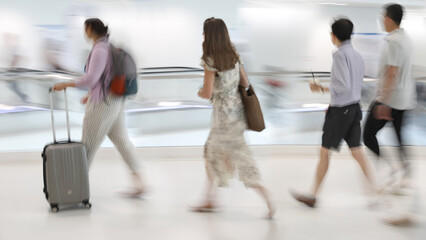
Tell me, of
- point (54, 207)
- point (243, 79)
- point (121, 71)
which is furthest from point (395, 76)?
point (54, 207)

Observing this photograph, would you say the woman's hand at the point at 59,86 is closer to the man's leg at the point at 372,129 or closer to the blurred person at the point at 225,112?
the blurred person at the point at 225,112

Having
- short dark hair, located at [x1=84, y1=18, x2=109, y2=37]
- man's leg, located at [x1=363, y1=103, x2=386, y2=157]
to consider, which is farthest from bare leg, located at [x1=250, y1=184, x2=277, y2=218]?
short dark hair, located at [x1=84, y1=18, x2=109, y2=37]

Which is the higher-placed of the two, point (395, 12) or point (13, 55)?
point (395, 12)

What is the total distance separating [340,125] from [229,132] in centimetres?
82

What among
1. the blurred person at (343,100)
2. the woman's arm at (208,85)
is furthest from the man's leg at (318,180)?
the woman's arm at (208,85)

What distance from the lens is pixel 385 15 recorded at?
354 centimetres

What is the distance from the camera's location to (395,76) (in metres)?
3.43

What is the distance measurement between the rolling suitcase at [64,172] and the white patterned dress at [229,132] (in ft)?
3.22

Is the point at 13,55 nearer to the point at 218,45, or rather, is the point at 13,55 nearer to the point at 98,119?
the point at 98,119

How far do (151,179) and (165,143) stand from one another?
4.25 feet

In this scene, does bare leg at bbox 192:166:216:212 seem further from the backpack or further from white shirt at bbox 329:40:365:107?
white shirt at bbox 329:40:365:107

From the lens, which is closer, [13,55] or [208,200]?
[208,200]

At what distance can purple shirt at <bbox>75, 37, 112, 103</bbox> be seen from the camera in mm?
3645

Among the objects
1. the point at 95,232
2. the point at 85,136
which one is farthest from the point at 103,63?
the point at 95,232
